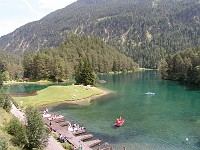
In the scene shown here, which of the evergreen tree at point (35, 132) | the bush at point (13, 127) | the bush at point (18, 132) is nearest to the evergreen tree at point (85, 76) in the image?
the bush at point (18, 132)

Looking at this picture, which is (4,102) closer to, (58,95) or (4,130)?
(4,130)

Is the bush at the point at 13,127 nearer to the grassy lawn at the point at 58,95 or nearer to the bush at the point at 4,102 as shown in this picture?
the bush at the point at 4,102

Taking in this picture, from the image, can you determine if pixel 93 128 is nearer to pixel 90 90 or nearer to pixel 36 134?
pixel 36 134

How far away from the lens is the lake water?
70875mm

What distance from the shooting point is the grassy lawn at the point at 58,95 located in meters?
122

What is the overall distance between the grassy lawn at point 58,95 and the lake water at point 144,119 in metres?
8.87

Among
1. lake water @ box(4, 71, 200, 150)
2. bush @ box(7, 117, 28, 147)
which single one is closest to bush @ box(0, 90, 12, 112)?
bush @ box(7, 117, 28, 147)

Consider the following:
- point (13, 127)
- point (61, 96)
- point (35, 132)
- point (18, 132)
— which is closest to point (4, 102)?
point (13, 127)

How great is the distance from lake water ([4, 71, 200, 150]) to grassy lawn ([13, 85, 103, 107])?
8874 mm

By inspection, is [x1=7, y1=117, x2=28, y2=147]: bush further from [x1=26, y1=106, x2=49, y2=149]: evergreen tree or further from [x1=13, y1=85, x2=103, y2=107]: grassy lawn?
[x1=13, y1=85, x2=103, y2=107]: grassy lawn

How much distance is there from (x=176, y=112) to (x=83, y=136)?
42.8 metres

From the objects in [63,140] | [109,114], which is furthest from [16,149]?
[109,114]

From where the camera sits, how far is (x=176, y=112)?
104 m

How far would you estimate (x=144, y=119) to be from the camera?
305 feet
